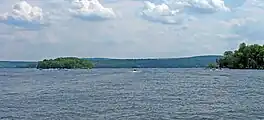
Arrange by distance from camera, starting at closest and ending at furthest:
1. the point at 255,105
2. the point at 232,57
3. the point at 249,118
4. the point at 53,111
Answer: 1. the point at 249,118
2. the point at 53,111
3. the point at 255,105
4. the point at 232,57

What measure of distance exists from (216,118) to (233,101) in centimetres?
1258

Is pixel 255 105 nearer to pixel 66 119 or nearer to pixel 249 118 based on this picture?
pixel 249 118

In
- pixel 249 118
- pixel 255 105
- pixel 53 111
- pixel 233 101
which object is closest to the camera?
pixel 249 118

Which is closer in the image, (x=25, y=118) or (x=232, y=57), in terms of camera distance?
(x=25, y=118)

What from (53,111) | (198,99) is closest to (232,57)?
(198,99)

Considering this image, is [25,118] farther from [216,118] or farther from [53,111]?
[216,118]

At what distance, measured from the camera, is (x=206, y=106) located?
41.8 meters

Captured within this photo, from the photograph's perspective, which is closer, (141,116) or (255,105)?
(141,116)

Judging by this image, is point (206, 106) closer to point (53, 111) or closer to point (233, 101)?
point (233, 101)

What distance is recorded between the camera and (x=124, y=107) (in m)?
41.9

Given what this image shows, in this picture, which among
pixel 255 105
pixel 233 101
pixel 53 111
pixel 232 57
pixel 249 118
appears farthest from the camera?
pixel 232 57

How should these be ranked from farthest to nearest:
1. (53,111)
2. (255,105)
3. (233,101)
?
(233,101), (255,105), (53,111)

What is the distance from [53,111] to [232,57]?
16731 centimetres

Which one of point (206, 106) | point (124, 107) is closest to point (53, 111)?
point (124, 107)
